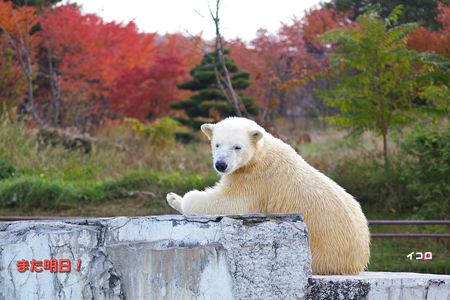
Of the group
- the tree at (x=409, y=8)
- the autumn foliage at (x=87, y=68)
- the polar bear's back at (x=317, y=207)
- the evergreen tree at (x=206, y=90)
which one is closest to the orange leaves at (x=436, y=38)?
the tree at (x=409, y=8)

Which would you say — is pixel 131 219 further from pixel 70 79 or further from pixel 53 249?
pixel 70 79

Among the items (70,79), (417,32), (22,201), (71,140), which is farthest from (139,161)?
(417,32)

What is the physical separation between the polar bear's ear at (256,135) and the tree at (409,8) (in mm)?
8451

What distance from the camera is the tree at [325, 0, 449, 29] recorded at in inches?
491

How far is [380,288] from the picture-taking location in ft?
7.57

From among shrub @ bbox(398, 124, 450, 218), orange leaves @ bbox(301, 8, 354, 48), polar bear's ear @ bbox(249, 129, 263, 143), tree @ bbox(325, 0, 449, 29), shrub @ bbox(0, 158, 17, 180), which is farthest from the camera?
orange leaves @ bbox(301, 8, 354, 48)

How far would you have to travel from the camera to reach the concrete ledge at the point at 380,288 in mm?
2275

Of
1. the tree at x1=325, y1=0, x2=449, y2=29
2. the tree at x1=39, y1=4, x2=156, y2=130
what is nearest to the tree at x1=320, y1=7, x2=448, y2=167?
the tree at x1=325, y1=0, x2=449, y2=29

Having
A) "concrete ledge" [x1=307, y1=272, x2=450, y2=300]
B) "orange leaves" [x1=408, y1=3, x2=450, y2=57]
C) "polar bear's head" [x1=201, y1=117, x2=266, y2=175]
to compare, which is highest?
"orange leaves" [x1=408, y1=3, x2=450, y2=57]

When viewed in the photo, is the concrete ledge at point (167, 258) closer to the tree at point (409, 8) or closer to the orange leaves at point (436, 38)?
the orange leaves at point (436, 38)

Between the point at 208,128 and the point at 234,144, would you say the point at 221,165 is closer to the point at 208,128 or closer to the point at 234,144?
the point at 234,144

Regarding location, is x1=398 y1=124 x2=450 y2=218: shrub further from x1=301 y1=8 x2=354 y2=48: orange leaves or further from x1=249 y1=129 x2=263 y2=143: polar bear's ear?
x1=301 y1=8 x2=354 y2=48: orange leaves

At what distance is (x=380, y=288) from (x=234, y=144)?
1.23 m

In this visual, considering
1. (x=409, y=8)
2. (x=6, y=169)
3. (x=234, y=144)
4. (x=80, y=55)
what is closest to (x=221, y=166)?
(x=234, y=144)
